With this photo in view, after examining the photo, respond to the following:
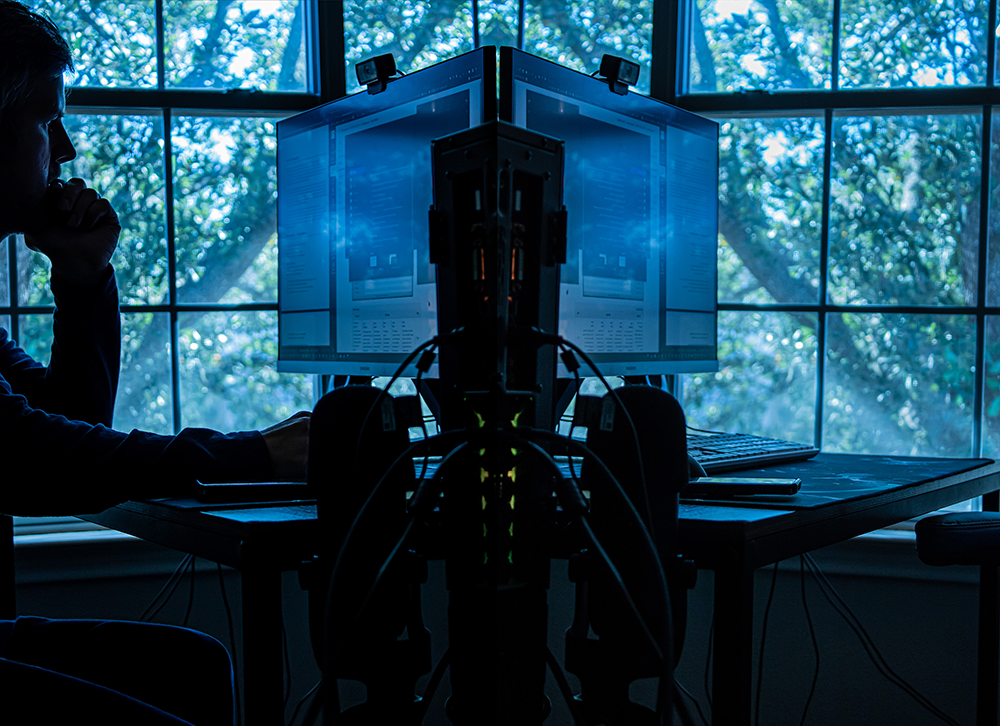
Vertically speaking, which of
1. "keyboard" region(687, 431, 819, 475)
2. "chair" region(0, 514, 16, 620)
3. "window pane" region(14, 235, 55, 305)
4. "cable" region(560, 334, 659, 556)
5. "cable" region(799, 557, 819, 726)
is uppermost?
"window pane" region(14, 235, 55, 305)

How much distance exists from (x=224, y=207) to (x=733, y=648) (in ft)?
4.52

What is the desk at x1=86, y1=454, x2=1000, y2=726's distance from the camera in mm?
659

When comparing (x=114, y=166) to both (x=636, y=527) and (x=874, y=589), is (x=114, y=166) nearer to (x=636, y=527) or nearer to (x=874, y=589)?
(x=636, y=527)

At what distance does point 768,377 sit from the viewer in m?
1.62

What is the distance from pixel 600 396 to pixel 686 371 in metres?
0.84

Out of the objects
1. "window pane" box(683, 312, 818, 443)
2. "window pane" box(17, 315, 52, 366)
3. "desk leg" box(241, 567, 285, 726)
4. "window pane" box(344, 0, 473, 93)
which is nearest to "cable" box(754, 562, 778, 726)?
"window pane" box(683, 312, 818, 443)

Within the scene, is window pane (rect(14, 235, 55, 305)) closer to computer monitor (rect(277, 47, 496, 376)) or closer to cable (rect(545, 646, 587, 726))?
computer monitor (rect(277, 47, 496, 376))

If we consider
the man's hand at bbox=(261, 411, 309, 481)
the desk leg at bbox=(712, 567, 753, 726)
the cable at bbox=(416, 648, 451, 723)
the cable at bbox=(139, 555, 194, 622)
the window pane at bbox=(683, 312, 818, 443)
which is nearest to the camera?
the cable at bbox=(416, 648, 451, 723)

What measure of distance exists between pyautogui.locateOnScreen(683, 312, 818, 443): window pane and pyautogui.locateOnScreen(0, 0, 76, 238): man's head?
1.28 m

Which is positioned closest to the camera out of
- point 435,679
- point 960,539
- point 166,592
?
point 435,679

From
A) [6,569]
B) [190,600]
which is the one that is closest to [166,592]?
[190,600]

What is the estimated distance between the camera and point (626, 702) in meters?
0.50

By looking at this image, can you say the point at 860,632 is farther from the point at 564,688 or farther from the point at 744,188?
the point at 564,688

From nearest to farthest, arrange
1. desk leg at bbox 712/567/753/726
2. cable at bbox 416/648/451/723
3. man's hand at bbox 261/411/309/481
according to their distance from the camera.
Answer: cable at bbox 416/648/451/723, desk leg at bbox 712/567/753/726, man's hand at bbox 261/411/309/481
